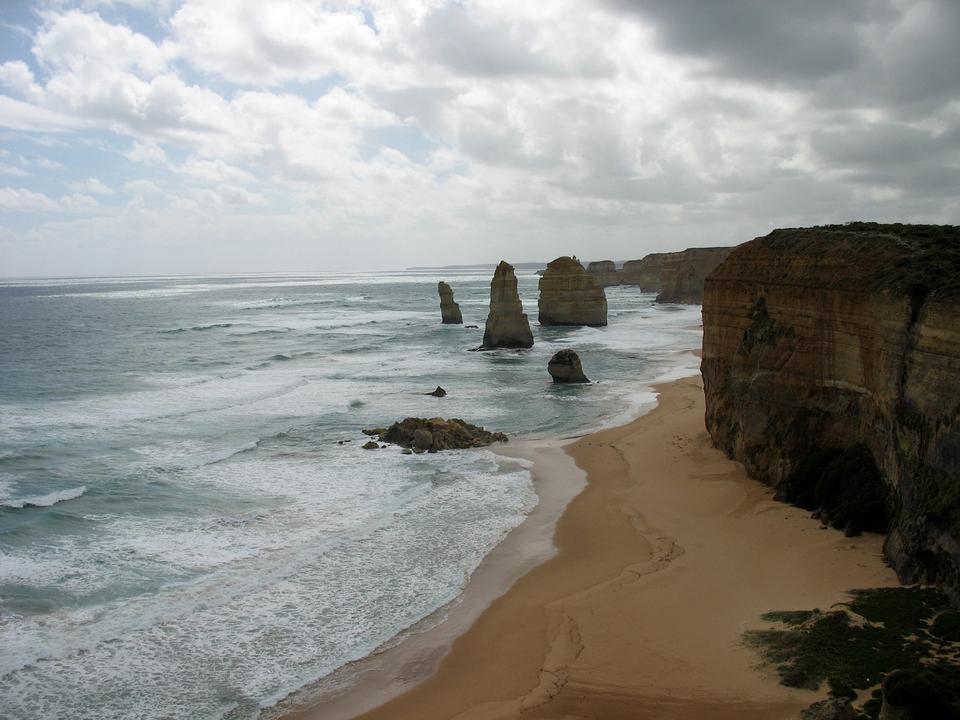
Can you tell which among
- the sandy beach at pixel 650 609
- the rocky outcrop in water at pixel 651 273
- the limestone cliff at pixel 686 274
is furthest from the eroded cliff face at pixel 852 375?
the rocky outcrop in water at pixel 651 273

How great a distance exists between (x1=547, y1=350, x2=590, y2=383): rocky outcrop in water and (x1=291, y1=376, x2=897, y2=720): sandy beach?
19.2m

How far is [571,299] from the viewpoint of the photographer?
7275 cm

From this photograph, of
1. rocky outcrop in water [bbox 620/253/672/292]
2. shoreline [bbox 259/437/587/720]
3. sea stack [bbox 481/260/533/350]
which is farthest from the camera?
rocky outcrop in water [bbox 620/253/672/292]

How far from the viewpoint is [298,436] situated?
30.2 m

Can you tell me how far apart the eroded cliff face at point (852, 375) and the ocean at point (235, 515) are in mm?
6782

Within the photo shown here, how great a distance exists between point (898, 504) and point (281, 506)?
15.1 m

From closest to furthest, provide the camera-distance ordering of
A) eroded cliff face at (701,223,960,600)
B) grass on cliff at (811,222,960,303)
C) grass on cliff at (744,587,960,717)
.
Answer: grass on cliff at (744,587,960,717), eroded cliff face at (701,223,960,600), grass on cliff at (811,222,960,303)

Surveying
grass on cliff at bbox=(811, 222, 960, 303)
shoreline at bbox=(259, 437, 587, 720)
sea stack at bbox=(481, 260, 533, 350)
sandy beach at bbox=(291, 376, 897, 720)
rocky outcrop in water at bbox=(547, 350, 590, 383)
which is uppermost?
grass on cliff at bbox=(811, 222, 960, 303)

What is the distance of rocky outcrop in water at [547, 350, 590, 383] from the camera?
132ft

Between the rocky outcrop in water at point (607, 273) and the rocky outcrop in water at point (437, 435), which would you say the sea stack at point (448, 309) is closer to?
the rocky outcrop in water at point (437, 435)

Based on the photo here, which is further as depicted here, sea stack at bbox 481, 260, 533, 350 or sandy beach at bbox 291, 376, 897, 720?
sea stack at bbox 481, 260, 533, 350

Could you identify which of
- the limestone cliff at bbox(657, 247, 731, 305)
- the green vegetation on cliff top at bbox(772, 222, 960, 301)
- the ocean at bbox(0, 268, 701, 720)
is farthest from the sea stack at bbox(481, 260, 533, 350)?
the limestone cliff at bbox(657, 247, 731, 305)

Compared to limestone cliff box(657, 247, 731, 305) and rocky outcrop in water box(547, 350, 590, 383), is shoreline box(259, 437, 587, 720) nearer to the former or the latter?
rocky outcrop in water box(547, 350, 590, 383)

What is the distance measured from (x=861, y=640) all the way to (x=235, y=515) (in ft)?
50.5
